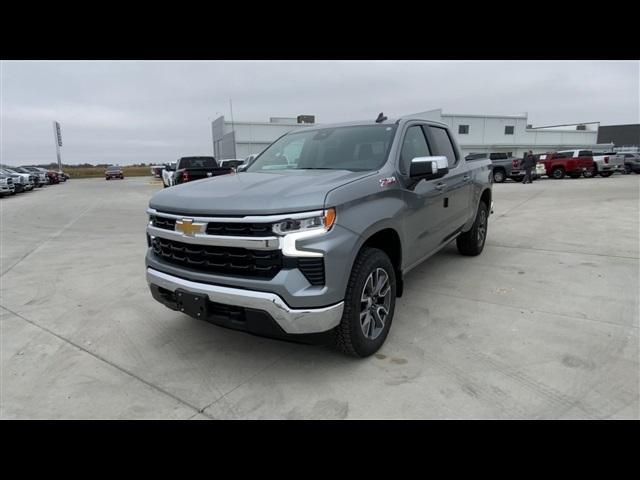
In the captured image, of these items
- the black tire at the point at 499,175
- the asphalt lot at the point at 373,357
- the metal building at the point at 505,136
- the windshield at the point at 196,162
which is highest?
the metal building at the point at 505,136

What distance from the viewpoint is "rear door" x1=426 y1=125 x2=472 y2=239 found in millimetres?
4602

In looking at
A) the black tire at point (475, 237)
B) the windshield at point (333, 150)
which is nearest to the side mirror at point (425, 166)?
the windshield at point (333, 150)

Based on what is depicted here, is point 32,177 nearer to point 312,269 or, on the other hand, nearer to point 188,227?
point 188,227

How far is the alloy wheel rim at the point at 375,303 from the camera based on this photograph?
10.2 ft

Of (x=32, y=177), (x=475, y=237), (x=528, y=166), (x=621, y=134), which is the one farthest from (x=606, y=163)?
(x=621, y=134)

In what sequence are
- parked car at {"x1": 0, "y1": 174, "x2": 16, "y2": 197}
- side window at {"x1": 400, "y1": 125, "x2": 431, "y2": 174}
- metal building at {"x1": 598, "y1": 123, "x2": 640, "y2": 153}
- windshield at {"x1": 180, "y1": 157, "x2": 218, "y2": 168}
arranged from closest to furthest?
side window at {"x1": 400, "y1": 125, "x2": 431, "y2": 174} → windshield at {"x1": 180, "y1": 157, "x2": 218, "y2": 168} → parked car at {"x1": 0, "y1": 174, "x2": 16, "y2": 197} → metal building at {"x1": 598, "y1": 123, "x2": 640, "y2": 153}

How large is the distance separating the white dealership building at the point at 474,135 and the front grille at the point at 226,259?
36006 millimetres

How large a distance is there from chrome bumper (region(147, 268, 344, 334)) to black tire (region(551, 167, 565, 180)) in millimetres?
25934

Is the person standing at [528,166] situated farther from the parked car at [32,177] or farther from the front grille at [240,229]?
the parked car at [32,177]

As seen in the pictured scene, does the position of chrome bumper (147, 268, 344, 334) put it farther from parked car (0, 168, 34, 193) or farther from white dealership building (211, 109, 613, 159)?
white dealership building (211, 109, 613, 159)

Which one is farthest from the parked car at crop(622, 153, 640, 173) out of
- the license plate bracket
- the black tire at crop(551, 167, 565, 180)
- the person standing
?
the license plate bracket

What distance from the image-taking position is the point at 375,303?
3271mm
